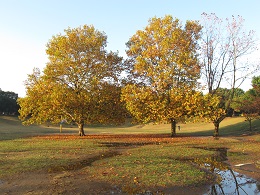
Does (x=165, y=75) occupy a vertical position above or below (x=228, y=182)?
above

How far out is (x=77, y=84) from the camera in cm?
3097

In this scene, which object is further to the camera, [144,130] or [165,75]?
[144,130]

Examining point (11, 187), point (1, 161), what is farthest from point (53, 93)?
point (11, 187)

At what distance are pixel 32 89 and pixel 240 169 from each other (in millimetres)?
25333

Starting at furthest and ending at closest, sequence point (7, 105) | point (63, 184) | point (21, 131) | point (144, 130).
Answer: point (7, 105)
point (144, 130)
point (21, 131)
point (63, 184)

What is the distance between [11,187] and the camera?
10172 millimetres

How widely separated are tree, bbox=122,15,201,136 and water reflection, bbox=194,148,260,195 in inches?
566

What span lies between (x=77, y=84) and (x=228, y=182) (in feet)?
76.3

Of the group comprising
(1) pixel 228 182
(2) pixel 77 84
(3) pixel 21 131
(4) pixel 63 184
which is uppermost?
(2) pixel 77 84

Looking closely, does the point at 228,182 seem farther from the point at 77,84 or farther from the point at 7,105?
the point at 7,105

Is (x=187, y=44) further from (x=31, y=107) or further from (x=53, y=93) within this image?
(x=31, y=107)

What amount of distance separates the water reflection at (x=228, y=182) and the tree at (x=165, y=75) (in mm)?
14369

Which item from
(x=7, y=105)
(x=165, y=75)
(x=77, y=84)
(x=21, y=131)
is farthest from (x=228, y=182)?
(x=7, y=105)

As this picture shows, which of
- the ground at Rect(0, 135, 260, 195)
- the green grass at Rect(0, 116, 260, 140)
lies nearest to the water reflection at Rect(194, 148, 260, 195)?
the ground at Rect(0, 135, 260, 195)
